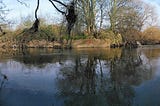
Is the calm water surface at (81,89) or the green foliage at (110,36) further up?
the green foliage at (110,36)

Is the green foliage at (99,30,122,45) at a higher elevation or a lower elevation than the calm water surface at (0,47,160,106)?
higher

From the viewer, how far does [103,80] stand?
1168 cm

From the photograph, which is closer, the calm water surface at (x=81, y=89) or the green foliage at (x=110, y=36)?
the calm water surface at (x=81, y=89)

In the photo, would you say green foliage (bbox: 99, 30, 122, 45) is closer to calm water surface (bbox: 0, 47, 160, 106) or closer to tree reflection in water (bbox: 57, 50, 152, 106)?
tree reflection in water (bbox: 57, 50, 152, 106)

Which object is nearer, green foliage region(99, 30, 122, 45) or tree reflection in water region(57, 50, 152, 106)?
tree reflection in water region(57, 50, 152, 106)

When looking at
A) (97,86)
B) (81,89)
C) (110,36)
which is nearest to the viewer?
(81,89)

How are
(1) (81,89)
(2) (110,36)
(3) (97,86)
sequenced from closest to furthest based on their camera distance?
(1) (81,89)
(3) (97,86)
(2) (110,36)

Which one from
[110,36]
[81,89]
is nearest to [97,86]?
[81,89]

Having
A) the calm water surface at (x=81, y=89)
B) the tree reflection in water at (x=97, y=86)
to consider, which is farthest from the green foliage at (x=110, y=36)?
the calm water surface at (x=81, y=89)

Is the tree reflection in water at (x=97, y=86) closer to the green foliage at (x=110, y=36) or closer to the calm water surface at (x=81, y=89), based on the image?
the calm water surface at (x=81, y=89)

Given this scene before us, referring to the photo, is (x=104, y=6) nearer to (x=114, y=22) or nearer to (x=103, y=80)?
(x=114, y=22)

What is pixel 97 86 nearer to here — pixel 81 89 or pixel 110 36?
pixel 81 89

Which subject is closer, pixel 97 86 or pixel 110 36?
pixel 97 86

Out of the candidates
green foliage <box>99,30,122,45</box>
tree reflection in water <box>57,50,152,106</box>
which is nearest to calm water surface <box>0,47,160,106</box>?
tree reflection in water <box>57,50,152,106</box>
